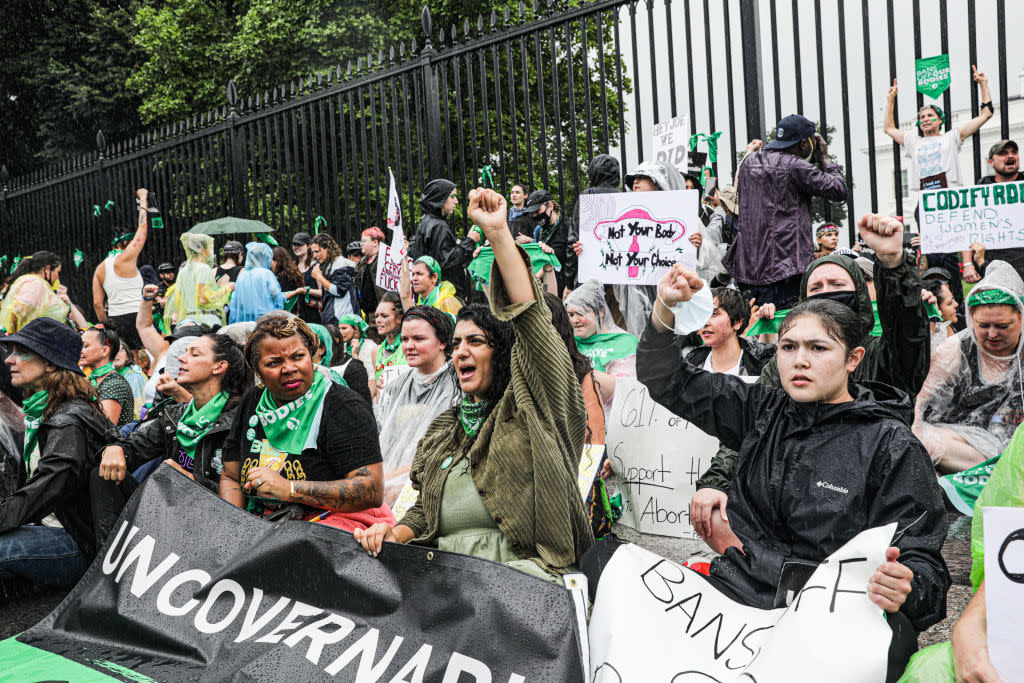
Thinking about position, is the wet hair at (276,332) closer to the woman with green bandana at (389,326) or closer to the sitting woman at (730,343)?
the sitting woman at (730,343)

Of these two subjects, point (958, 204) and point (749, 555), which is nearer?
point (749, 555)

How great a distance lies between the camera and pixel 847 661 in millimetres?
2424

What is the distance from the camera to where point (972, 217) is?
549 cm

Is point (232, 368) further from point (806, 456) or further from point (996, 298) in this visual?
point (996, 298)

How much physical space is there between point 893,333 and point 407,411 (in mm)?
2656

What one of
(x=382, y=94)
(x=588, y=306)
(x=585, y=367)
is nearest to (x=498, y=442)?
(x=585, y=367)

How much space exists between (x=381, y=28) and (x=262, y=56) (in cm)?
281

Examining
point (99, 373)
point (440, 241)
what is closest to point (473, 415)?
point (99, 373)

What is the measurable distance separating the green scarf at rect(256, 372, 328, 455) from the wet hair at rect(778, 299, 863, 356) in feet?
6.88

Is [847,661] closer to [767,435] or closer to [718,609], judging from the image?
[718,609]

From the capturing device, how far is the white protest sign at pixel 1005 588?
87.7 inches

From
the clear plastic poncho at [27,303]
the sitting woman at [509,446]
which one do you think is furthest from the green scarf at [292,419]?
the clear plastic poncho at [27,303]

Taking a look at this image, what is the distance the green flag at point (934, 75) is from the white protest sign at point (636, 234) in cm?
167

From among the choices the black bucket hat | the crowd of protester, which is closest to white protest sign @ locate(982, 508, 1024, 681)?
the crowd of protester
